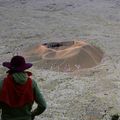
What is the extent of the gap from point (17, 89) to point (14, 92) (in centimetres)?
4

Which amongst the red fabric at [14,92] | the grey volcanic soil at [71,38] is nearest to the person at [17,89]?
the red fabric at [14,92]

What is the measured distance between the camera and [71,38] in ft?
38.2

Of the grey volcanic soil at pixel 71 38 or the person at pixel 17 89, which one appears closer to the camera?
the person at pixel 17 89

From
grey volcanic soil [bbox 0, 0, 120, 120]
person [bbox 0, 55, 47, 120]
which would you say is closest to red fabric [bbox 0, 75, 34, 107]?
person [bbox 0, 55, 47, 120]

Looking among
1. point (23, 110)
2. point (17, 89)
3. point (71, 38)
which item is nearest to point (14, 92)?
point (17, 89)

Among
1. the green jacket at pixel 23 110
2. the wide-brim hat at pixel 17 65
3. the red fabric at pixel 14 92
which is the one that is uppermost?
the wide-brim hat at pixel 17 65

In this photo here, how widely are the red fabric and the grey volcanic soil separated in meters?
2.72

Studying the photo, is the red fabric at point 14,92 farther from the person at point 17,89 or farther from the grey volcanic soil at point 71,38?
the grey volcanic soil at point 71,38

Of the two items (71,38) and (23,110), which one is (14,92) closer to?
(23,110)

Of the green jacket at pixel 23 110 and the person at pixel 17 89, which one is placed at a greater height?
the person at pixel 17 89

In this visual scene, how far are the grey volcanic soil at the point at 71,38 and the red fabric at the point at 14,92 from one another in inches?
107

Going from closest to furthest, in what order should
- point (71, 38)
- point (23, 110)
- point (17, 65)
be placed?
1. point (17, 65)
2. point (23, 110)
3. point (71, 38)

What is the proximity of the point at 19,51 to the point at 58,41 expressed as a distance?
1248mm

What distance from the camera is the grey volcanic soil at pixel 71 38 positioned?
283 inches
